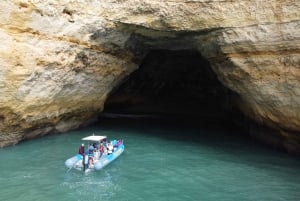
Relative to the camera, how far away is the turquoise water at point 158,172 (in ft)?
39.1

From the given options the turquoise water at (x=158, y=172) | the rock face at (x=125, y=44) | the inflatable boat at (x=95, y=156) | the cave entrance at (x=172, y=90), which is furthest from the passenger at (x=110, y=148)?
the cave entrance at (x=172, y=90)

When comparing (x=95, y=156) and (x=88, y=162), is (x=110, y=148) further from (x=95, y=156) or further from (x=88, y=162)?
(x=88, y=162)

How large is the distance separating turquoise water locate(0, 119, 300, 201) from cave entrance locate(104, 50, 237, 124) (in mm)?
10665

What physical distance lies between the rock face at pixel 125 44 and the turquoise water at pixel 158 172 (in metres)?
1.82

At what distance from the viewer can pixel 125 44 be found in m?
19.8

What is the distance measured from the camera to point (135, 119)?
2791cm

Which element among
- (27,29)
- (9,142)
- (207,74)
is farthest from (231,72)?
(207,74)

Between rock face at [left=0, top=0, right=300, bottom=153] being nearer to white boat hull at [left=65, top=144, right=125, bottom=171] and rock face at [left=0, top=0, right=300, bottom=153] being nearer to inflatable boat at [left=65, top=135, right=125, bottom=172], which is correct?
inflatable boat at [left=65, top=135, right=125, bottom=172]

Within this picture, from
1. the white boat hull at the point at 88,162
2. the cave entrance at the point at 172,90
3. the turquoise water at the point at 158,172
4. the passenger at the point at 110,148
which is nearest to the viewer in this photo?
the turquoise water at the point at 158,172

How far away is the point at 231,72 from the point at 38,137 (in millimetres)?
10387

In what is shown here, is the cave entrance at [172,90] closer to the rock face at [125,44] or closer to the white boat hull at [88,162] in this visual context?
the rock face at [125,44]

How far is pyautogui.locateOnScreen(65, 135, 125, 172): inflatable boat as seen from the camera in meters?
14.1

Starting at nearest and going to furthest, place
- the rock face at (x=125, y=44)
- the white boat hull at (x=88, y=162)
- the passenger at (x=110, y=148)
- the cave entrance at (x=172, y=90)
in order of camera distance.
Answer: the white boat hull at (x=88, y=162), the rock face at (x=125, y=44), the passenger at (x=110, y=148), the cave entrance at (x=172, y=90)

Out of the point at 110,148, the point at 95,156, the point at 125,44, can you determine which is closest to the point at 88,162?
the point at 95,156
